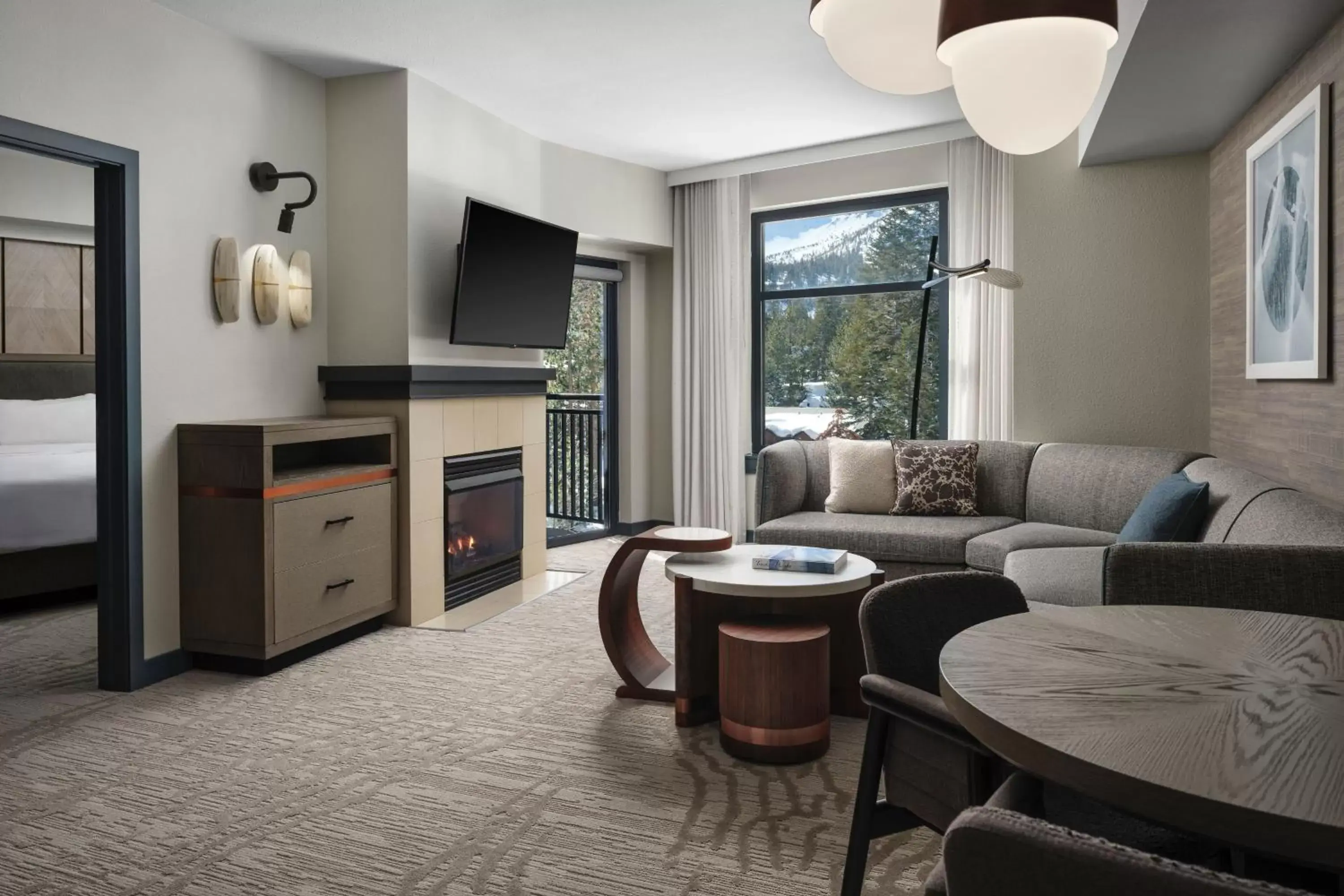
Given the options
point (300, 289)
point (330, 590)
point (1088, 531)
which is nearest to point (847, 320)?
point (1088, 531)

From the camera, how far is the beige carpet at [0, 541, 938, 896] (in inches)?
80.2

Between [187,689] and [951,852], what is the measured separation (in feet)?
11.1

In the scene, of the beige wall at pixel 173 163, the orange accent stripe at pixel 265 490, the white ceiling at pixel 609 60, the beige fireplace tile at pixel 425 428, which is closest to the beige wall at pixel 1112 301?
the white ceiling at pixel 609 60

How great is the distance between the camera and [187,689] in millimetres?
3383

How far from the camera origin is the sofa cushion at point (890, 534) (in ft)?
13.6

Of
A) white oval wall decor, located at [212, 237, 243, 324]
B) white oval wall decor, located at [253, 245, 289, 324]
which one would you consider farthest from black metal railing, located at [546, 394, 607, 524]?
white oval wall decor, located at [212, 237, 243, 324]

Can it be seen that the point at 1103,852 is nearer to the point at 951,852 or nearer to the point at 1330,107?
the point at 951,852

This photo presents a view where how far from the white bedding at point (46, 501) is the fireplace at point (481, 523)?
1.67 m

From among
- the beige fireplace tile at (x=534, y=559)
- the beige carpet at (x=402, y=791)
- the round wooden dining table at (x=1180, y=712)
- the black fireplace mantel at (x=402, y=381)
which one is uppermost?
the black fireplace mantel at (x=402, y=381)

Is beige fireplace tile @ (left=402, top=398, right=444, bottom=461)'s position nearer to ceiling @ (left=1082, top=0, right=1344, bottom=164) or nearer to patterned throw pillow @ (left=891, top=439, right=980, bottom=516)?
patterned throw pillow @ (left=891, top=439, right=980, bottom=516)

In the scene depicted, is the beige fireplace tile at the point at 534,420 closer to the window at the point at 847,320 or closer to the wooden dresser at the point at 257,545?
the wooden dresser at the point at 257,545

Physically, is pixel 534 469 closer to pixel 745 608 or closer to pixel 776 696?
pixel 745 608

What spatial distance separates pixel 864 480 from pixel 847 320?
1773 mm

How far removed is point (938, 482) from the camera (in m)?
4.57
